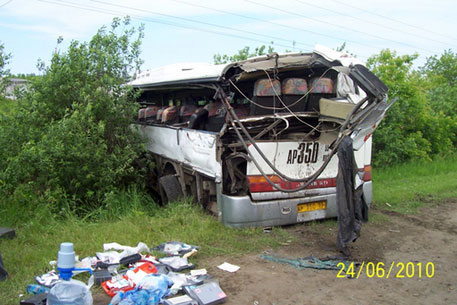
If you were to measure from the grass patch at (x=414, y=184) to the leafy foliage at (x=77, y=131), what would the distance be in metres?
4.89

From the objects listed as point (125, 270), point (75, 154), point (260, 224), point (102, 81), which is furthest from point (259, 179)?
point (102, 81)

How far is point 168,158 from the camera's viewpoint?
7.98 metres

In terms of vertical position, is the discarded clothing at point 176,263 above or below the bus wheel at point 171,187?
below

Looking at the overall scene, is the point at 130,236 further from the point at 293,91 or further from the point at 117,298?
the point at 293,91

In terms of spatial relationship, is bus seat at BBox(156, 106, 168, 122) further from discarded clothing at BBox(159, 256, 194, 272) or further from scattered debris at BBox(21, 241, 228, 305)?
discarded clothing at BBox(159, 256, 194, 272)

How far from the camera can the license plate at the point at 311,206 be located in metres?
6.30

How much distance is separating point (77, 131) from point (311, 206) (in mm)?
3935

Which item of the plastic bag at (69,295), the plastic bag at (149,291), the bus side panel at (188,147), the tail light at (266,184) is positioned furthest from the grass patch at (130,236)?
the plastic bag at (69,295)

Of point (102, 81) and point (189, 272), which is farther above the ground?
point (102, 81)

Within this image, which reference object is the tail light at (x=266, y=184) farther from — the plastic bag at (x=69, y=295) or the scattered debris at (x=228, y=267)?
the plastic bag at (x=69, y=295)

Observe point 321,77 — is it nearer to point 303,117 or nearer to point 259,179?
point 303,117

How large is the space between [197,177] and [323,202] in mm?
1917
